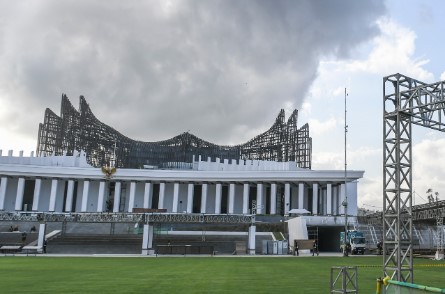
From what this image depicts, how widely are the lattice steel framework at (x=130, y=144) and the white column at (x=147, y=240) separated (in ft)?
209

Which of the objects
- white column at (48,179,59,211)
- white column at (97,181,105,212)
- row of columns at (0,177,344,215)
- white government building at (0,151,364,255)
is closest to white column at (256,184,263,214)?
row of columns at (0,177,344,215)

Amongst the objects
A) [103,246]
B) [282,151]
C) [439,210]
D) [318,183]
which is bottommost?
[103,246]

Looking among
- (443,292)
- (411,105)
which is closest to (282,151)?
(411,105)

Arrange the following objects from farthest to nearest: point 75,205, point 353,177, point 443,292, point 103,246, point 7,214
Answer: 1. point 75,205
2. point 353,177
3. point 7,214
4. point 103,246
5. point 443,292

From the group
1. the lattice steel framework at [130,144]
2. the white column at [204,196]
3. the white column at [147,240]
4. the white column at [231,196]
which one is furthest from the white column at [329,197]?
the white column at [147,240]

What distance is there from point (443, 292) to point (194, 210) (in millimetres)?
96259

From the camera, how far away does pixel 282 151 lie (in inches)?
4493

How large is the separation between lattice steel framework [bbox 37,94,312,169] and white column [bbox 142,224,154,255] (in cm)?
6357

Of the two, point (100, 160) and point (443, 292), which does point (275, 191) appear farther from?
point (443, 292)

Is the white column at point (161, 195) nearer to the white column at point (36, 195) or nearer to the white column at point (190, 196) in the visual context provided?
the white column at point (190, 196)

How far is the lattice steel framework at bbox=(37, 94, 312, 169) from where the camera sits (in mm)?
111875

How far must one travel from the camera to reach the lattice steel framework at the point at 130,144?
4405 inches

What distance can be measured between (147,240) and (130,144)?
→ 2632 inches

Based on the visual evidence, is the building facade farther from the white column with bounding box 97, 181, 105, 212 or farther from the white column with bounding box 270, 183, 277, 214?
the white column with bounding box 97, 181, 105, 212
